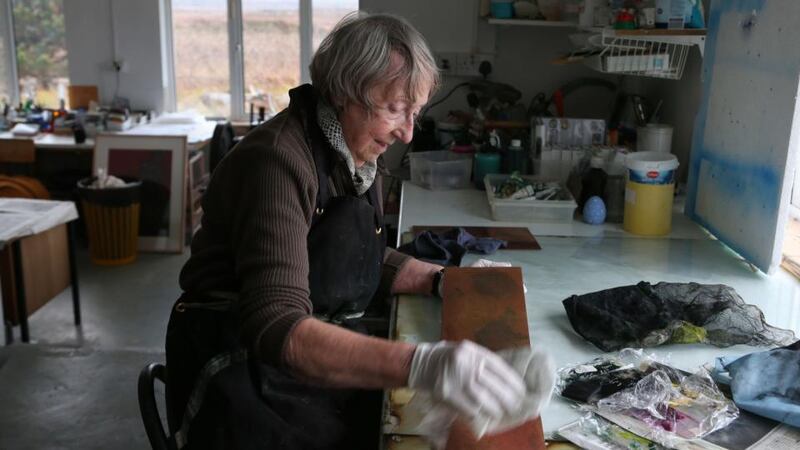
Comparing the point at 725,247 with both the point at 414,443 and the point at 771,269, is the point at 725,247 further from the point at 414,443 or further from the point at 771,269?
the point at 414,443

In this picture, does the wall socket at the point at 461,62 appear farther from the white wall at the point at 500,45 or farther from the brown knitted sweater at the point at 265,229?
the brown knitted sweater at the point at 265,229

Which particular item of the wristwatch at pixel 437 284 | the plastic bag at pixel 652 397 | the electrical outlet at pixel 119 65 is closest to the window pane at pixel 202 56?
the electrical outlet at pixel 119 65

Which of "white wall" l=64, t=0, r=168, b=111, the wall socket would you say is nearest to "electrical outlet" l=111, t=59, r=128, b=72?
"white wall" l=64, t=0, r=168, b=111

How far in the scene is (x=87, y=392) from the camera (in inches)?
132

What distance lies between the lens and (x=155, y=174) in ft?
16.8

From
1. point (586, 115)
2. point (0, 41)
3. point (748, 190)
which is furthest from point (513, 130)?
point (0, 41)

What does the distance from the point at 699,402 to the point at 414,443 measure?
51 centimetres

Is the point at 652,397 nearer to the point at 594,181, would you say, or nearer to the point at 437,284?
the point at 437,284

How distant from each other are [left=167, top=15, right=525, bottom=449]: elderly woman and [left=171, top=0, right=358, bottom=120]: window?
164 inches

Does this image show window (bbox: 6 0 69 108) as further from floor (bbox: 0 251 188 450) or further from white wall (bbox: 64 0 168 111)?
floor (bbox: 0 251 188 450)

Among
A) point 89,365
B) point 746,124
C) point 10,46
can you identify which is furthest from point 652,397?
point 10,46

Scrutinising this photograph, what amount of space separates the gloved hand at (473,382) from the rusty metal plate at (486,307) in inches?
5.6

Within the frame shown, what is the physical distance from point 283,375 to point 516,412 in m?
0.51

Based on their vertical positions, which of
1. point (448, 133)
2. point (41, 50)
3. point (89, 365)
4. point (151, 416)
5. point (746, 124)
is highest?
point (41, 50)
